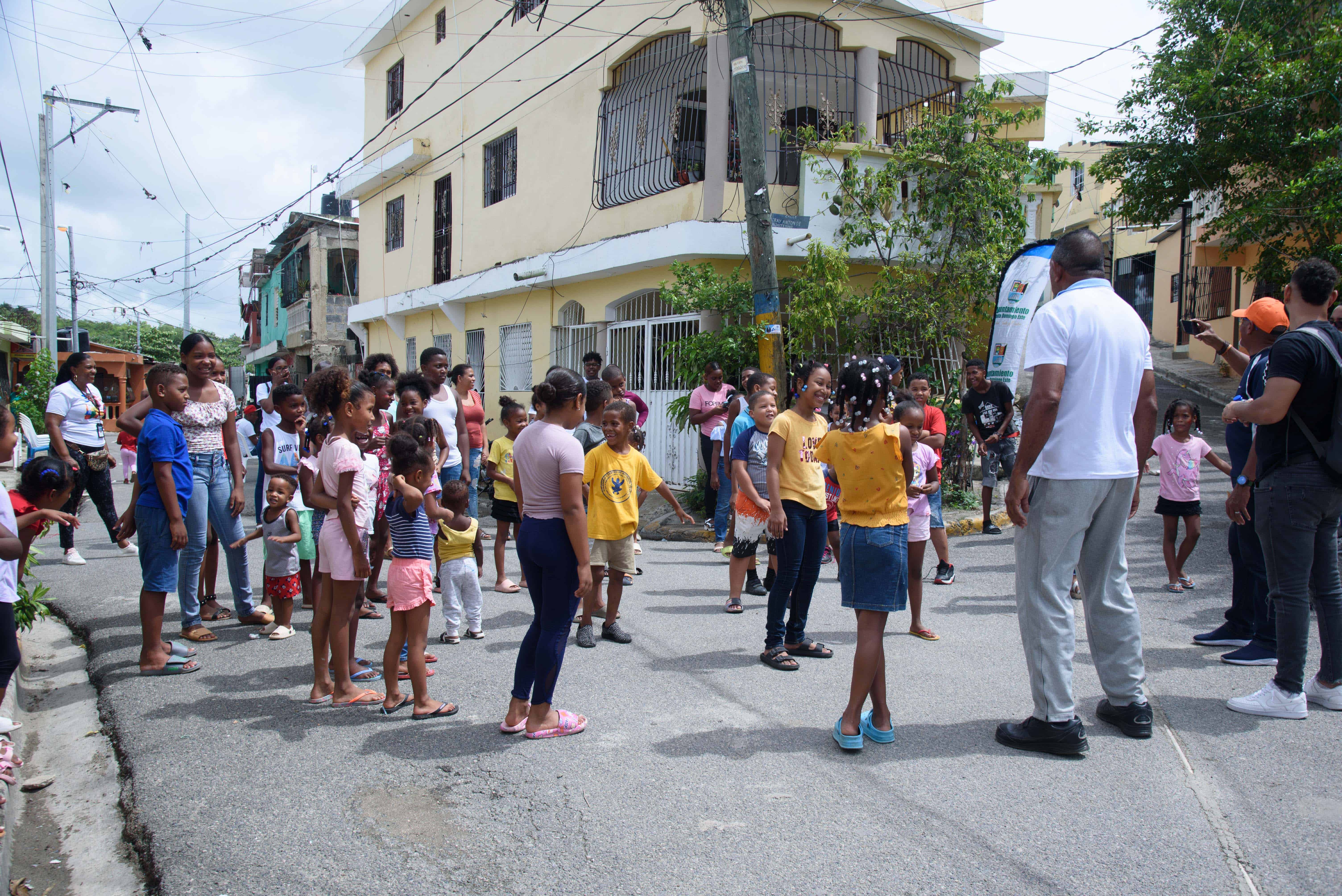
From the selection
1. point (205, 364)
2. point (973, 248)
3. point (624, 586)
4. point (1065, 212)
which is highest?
point (1065, 212)

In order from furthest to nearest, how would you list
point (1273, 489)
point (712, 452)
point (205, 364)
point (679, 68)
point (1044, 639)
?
point (679, 68) < point (712, 452) < point (205, 364) < point (1273, 489) < point (1044, 639)

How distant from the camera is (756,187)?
9289 millimetres

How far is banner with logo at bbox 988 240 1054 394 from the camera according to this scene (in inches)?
398

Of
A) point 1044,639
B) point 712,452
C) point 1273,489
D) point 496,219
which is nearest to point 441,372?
point 712,452

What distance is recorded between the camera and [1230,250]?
15062 mm

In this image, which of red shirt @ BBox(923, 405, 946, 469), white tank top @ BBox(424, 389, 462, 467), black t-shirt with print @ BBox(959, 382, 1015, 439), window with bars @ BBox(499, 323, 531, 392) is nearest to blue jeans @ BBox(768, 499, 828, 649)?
red shirt @ BBox(923, 405, 946, 469)

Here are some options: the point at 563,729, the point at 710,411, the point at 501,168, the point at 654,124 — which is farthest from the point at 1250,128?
the point at 563,729

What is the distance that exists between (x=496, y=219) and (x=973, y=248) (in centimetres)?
902

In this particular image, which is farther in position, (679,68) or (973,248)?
(679,68)

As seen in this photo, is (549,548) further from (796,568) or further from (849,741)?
(796,568)

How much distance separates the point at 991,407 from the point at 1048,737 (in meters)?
6.20

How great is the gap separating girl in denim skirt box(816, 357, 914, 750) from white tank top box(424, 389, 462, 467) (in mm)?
3983

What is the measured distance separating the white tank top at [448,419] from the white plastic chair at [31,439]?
322cm

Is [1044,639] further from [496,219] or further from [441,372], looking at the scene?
[496,219]
